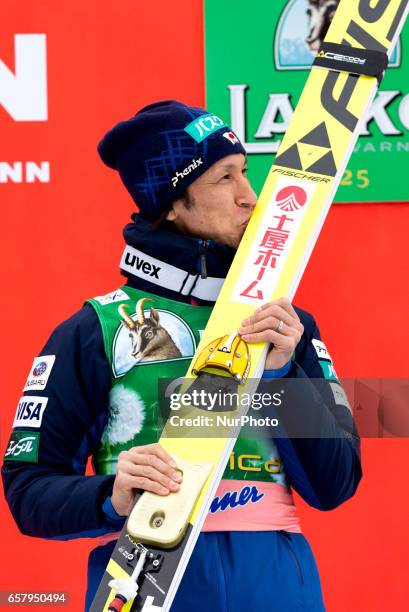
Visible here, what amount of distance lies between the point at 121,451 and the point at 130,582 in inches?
8.7

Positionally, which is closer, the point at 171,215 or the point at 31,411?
the point at 31,411

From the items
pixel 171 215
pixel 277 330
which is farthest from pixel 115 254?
pixel 277 330

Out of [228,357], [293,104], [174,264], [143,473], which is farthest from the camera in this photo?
[293,104]

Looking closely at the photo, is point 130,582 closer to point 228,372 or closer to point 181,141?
point 228,372

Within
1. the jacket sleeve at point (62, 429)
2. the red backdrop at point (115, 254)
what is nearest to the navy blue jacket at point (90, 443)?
the jacket sleeve at point (62, 429)

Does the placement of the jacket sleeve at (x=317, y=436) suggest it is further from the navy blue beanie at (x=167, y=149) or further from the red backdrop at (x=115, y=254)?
the red backdrop at (x=115, y=254)

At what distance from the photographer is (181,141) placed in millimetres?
1841

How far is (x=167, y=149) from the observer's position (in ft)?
6.04

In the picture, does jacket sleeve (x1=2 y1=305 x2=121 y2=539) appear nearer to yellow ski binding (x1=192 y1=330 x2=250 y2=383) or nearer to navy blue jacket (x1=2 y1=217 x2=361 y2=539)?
navy blue jacket (x1=2 y1=217 x2=361 y2=539)

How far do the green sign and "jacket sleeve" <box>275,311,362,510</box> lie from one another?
81 cm

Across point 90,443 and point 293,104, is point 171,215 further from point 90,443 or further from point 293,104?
point 293,104

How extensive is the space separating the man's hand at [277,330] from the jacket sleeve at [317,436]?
0.14ft

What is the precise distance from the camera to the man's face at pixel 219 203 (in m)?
1.85

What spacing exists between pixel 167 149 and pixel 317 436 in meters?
0.50
